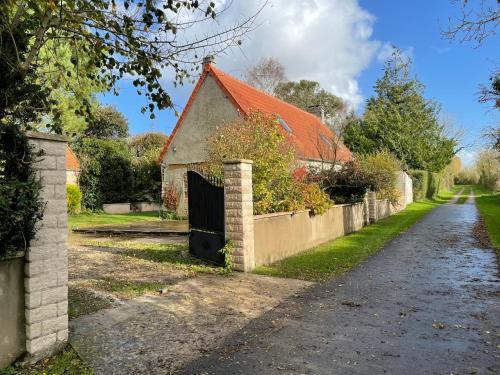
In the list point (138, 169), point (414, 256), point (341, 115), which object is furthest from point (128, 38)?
point (341, 115)

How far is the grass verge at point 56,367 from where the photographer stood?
13.4 ft

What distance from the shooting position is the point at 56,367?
423cm

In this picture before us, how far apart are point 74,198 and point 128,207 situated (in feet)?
14.0

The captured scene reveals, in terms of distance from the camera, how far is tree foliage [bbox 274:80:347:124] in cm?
4877

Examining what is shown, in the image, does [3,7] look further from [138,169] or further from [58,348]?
[138,169]

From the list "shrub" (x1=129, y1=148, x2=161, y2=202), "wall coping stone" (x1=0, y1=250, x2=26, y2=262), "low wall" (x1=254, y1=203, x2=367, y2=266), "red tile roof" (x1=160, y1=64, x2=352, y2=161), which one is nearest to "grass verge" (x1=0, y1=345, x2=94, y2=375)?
"wall coping stone" (x1=0, y1=250, x2=26, y2=262)

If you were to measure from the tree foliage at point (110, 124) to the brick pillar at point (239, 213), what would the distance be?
31.6 metres

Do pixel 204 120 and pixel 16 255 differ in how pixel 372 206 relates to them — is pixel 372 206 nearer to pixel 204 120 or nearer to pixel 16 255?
pixel 204 120

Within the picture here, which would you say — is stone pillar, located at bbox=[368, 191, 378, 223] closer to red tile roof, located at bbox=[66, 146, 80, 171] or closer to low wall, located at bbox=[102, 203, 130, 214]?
low wall, located at bbox=[102, 203, 130, 214]

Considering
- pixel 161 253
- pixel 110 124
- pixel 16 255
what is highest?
pixel 110 124

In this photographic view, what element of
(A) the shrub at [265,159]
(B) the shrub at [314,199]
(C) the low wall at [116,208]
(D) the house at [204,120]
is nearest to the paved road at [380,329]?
(A) the shrub at [265,159]

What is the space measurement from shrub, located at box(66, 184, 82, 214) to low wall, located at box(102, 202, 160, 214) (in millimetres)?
2437

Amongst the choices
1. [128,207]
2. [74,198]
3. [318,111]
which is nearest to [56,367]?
[74,198]

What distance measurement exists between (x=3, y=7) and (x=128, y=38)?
1.47 meters
